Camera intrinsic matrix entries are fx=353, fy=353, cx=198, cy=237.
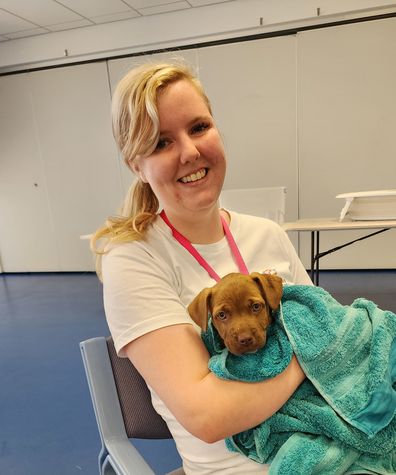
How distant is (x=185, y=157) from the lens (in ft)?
2.63

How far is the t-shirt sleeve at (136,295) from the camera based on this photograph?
695mm

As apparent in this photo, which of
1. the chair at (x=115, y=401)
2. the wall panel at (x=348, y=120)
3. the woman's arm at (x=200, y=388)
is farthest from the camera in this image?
the wall panel at (x=348, y=120)

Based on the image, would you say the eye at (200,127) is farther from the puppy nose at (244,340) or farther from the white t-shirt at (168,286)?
the puppy nose at (244,340)

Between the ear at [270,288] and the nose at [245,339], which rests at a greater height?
the ear at [270,288]

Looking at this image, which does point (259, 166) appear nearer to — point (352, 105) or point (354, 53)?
point (352, 105)

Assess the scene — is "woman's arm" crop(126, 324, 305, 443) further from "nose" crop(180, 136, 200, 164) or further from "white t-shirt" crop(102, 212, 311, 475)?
"nose" crop(180, 136, 200, 164)

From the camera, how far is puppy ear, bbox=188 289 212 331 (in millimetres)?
709

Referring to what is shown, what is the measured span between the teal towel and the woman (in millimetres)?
35

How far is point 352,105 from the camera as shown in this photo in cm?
365

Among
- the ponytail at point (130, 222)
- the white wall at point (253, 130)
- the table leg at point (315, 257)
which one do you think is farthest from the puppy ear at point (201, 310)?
the white wall at point (253, 130)

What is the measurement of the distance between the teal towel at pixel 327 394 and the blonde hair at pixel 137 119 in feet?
1.23

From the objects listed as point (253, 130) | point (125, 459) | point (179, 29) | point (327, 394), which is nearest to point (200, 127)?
point (327, 394)

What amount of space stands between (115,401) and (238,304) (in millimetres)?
441

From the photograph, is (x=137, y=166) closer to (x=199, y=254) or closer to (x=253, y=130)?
(x=199, y=254)
